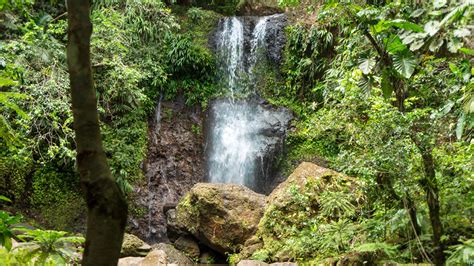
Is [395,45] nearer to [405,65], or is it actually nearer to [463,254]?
[405,65]

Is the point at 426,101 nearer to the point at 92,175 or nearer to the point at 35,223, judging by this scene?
the point at 92,175

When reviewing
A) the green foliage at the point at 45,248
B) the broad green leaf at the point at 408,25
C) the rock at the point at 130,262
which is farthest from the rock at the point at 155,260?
the broad green leaf at the point at 408,25

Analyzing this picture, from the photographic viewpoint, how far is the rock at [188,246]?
980 centimetres

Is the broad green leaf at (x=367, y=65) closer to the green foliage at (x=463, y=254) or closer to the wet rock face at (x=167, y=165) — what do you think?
the green foliage at (x=463, y=254)

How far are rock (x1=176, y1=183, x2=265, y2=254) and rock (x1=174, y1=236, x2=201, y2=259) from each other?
12.9 inches

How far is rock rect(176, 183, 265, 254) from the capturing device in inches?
357

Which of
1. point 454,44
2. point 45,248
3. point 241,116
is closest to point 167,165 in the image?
point 241,116

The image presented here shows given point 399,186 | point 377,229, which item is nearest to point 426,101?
point 399,186

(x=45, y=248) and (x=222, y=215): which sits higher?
(x=45, y=248)

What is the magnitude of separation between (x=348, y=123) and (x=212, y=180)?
7.03m

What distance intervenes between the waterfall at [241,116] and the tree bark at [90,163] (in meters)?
10.9

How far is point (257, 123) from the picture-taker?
536 inches

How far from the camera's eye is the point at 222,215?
9.19 meters

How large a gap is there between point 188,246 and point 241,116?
5246mm
